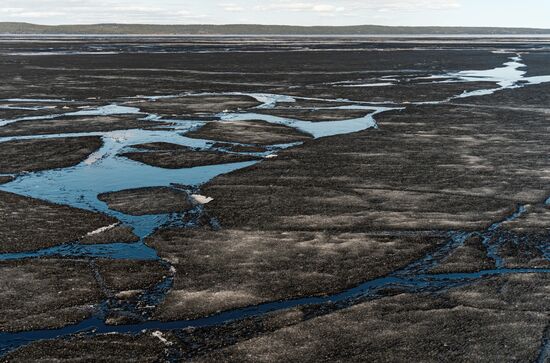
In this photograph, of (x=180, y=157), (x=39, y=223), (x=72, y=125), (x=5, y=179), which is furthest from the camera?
(x=72, y=125)

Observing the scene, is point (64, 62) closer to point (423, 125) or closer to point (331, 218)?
point (423, 125)

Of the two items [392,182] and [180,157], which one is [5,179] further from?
[392,182]

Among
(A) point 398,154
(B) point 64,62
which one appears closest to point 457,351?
(A) point 398,154

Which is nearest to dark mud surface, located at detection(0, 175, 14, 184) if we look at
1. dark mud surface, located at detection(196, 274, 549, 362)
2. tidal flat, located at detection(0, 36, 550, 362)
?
tidal flat, located at detection(0, 36, 550, 362)

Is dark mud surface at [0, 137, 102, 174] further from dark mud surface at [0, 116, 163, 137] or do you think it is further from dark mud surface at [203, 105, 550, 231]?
dark mud surface at [203, 105, 550, 231]

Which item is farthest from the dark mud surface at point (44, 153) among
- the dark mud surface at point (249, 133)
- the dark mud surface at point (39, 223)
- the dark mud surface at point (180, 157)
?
the dark mud surface at point (249, 133)

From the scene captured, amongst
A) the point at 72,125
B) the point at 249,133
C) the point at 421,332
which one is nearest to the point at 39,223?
the point at 421,332

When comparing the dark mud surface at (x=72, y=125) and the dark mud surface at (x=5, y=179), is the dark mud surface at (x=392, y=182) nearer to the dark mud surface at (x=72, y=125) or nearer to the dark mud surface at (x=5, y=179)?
the dark mud surface at (x=5, y=179)
